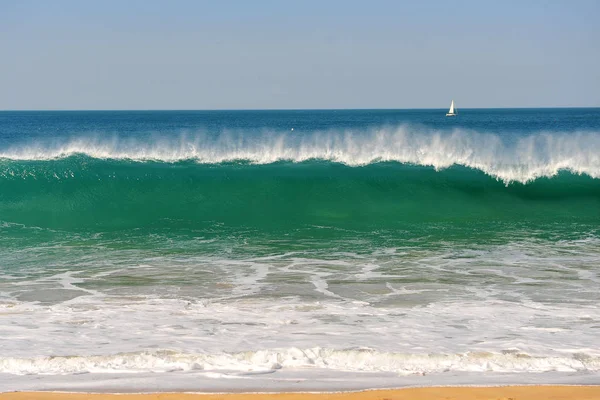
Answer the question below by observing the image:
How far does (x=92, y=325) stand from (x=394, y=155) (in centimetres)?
1439

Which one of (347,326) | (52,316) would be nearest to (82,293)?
(52,316)

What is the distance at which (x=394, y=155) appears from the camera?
786 inches

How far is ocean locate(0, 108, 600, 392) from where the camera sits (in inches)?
212

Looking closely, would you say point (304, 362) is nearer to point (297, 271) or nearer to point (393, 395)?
point (393, 395)

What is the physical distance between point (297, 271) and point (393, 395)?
15.4 feet

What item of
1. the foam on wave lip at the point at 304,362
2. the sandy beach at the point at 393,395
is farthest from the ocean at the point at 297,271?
the sandy beach at the point at 393,395

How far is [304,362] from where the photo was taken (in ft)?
17.8

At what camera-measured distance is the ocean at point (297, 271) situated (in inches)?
212

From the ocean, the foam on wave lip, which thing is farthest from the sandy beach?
the foam on wave lip

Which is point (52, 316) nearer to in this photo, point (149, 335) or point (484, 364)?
point (149, 335)

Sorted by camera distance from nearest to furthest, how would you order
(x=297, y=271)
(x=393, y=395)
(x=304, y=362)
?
(x=393, y=395), (x=304, y=362), (x=297, y=271)

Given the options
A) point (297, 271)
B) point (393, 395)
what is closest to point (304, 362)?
point (393, 395)

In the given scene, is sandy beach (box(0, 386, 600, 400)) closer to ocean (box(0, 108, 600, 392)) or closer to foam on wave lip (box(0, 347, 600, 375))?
ocean (box(0, 108, 600, 392))

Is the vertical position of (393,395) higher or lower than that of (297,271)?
higher
